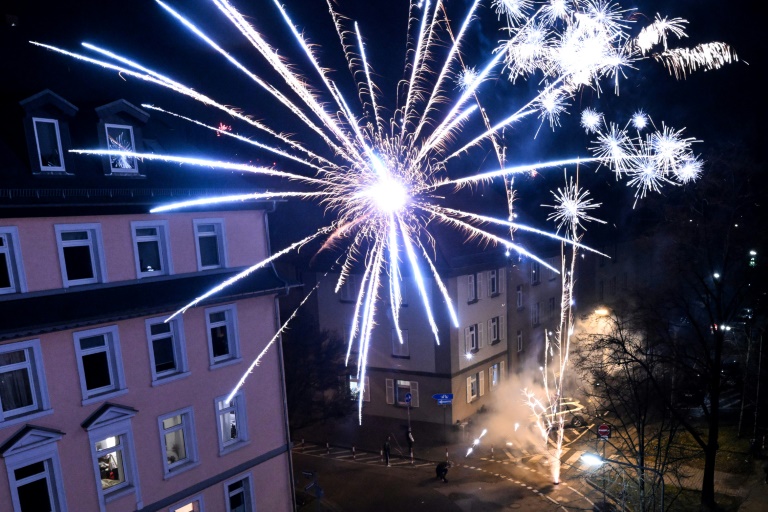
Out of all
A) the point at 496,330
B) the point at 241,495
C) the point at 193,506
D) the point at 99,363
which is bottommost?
the point at 241,495

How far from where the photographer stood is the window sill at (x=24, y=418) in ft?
38.9

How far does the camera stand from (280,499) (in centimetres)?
1823

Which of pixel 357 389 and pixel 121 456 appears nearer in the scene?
pixel 121 456

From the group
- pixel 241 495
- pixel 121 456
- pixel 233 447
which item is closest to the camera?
pixel 121 456

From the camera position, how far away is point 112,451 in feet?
45.5

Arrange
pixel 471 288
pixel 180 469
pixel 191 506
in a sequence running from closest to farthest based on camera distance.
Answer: pixel 180 469, pixel 191 506, pixel 471 288

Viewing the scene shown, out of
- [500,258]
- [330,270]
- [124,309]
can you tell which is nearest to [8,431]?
[124,309]

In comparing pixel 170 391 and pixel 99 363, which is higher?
A: pixel 99 363

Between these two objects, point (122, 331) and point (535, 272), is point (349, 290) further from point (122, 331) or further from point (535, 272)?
point (122, 331)

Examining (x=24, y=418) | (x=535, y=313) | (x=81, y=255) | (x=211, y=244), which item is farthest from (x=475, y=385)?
(x=24, y=418)

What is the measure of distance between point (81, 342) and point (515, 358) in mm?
26450

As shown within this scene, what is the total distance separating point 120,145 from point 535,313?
29.1 meters

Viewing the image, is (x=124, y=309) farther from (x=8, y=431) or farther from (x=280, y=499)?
(x=280, y=499)

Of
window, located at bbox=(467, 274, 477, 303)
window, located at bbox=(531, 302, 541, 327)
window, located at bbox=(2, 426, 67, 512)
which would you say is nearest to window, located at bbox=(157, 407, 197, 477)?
window, located at bbox=(2, 426, 67, 512)
